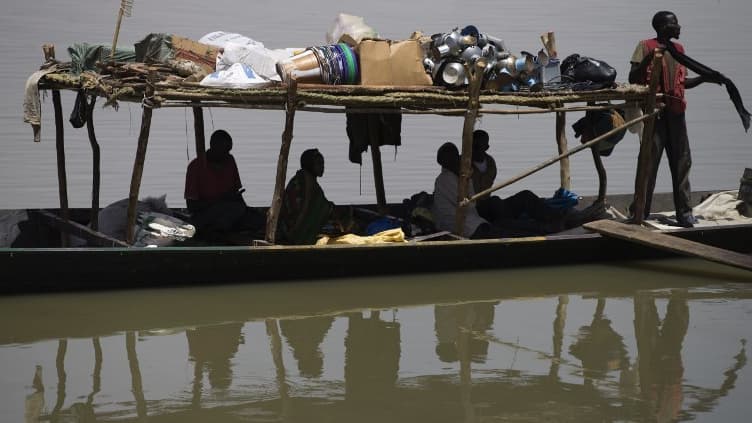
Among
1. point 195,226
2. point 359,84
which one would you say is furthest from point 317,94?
point 195,226

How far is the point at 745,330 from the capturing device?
6680mm

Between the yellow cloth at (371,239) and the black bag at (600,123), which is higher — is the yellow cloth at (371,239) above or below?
below

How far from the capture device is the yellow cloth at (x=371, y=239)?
26.9 ft

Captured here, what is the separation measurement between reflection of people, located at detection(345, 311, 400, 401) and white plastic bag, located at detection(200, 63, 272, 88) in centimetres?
183

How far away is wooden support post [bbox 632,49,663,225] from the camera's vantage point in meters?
8.50

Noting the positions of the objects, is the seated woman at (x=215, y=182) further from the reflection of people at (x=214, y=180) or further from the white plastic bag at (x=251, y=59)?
the white plastic bag at (x=251, y=59)

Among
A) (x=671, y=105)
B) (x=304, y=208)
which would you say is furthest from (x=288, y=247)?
(x=671, y=105)

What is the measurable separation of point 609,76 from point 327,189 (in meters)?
4.33

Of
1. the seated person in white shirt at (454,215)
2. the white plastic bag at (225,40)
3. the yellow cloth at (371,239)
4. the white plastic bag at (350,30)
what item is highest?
the white plastic bag at (350,30)

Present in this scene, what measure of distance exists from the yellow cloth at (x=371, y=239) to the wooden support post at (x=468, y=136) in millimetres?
498

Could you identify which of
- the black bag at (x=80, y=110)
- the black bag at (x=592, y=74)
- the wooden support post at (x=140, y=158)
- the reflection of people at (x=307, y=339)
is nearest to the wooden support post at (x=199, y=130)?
the black bag at (x=80, y=110)

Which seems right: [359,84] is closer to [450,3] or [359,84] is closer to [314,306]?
[314,306]

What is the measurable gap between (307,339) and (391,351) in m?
0.59

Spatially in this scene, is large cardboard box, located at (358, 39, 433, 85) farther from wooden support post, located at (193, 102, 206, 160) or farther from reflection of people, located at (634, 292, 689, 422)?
reflection of people, located at (634, 292, 689, 422)
